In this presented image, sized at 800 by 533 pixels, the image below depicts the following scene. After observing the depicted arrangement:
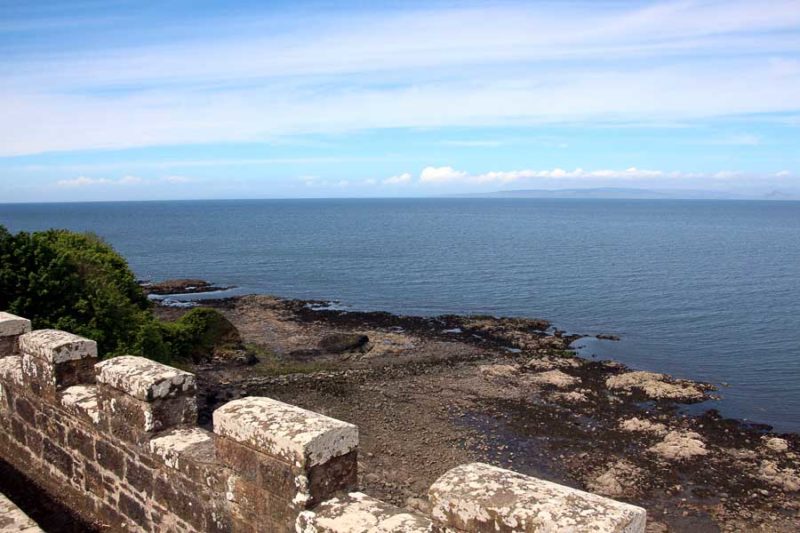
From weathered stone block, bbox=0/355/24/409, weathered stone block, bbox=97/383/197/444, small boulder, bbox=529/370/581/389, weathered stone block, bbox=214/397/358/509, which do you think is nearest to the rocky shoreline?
small boulder, bbox=529/370/581/389

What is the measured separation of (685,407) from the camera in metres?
25.8

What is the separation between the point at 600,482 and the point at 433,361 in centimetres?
1410

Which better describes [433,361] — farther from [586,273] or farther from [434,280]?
[586,273]

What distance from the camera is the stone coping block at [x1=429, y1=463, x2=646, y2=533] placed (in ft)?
9.53

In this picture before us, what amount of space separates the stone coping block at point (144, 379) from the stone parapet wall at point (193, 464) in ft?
0.04

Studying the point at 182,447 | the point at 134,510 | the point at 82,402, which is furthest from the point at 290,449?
the point at 82,402

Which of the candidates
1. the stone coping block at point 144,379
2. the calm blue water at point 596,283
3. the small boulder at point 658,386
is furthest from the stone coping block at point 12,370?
the calm blue water at point 596,283

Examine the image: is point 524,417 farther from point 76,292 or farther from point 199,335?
point 199,335

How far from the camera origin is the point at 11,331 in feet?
23.6

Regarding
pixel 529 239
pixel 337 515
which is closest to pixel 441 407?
pixel 337 515

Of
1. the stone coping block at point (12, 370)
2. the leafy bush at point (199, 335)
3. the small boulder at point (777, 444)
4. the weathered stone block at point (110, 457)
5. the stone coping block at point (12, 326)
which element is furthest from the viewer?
the leafy bush at point (199, 335)

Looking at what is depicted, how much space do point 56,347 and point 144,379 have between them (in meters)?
1.63

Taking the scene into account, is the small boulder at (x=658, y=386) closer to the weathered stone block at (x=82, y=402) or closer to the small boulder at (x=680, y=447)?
the small boulder at (x=680, y=447)

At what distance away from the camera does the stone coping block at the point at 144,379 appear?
5.21m
